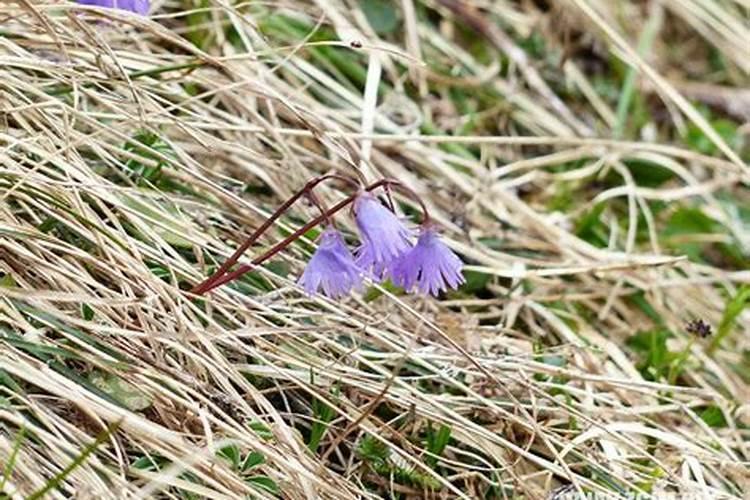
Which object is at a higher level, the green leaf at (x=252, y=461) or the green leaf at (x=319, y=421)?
the green leaf at (x=252, y=461)

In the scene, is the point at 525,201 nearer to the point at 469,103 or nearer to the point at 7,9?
the point at 469,103

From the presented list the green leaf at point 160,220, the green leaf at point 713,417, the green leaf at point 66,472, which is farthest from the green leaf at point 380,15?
the green leaf at point 66,472

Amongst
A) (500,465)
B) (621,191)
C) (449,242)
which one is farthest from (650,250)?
(500,465)

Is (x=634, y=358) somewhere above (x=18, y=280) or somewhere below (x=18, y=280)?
below

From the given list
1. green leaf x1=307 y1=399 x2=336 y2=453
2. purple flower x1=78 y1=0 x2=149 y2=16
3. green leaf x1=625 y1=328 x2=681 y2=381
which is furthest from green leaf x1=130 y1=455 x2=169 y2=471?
green leaf x1=625 y1=328 x2=681 y2=381

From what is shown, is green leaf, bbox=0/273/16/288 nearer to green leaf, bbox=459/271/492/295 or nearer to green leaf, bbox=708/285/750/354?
green leaf, bbox=459/271/492/295

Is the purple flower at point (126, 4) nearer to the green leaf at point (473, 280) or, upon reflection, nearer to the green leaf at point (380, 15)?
the green leaf at point (473, 280)
